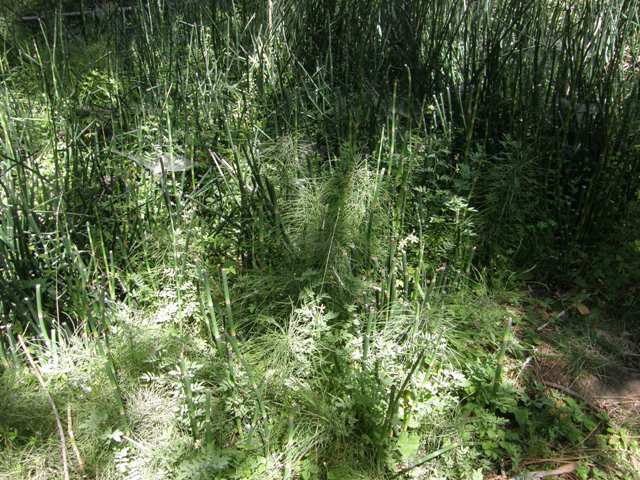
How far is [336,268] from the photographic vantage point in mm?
1775

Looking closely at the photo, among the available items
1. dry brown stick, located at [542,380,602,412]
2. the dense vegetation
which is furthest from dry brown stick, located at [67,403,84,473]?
dry brown stick, located at [542,380,602,412]

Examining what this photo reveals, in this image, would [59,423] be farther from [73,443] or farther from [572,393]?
[572,393]

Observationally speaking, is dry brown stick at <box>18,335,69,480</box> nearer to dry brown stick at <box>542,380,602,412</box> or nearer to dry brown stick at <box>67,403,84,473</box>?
dry brown stick at <box>67,403,84,473</box>

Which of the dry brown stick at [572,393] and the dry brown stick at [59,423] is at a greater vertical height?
the dry brown stick at [59,423]

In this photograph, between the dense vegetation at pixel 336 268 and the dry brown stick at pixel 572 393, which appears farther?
the dry brown stick at pixel 572 393

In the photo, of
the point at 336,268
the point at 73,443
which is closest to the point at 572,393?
the point at 336,268

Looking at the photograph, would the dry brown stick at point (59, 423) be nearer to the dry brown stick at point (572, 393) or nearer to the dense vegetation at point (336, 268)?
the dense vegetation at point (336, 268)

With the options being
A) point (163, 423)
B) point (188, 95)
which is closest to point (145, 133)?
point (188, 95)

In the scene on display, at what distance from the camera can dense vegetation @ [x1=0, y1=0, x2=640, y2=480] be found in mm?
1461

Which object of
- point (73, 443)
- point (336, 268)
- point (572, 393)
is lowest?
point (572, 393)

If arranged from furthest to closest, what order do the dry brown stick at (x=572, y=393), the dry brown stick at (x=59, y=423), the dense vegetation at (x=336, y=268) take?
the dry brown stick at (x=572, y=393), the dense vegetation at (x=336, y=268), the dry brown stick at (x=59, y=423)

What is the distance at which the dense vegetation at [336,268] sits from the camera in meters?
1.46

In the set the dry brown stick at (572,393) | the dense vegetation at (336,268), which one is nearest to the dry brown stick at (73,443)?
the dense vegetation at (336,268)

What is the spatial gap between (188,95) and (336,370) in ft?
4.75
